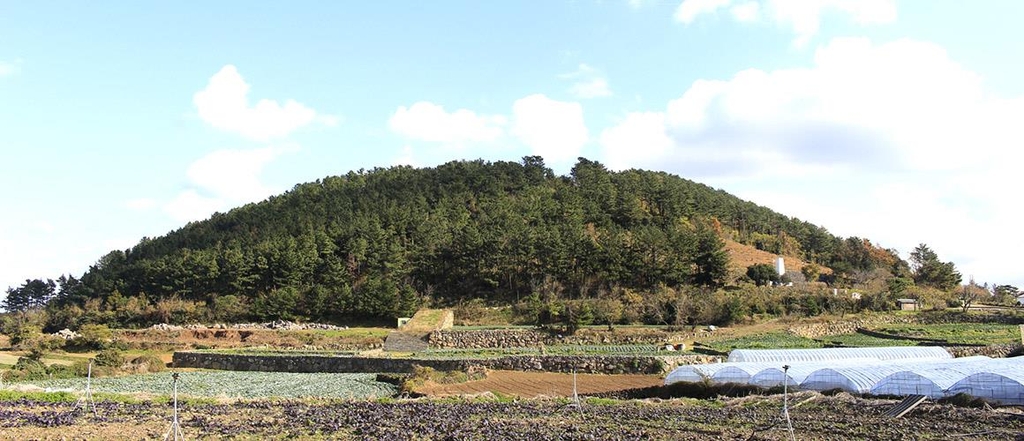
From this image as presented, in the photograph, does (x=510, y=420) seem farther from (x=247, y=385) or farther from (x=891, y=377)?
(x=247, y=385)

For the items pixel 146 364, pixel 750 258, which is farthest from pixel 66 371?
pixel 750 258

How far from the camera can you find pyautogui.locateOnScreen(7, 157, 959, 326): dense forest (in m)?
64.3

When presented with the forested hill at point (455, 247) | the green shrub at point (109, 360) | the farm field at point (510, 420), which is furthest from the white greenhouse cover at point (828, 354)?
the green shrub at point (109, 360)

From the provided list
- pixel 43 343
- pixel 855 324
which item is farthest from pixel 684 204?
pixel 43 343

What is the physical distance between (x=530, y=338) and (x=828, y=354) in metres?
21.8

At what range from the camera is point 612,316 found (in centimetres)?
5328

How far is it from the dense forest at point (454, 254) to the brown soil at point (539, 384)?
2489cm

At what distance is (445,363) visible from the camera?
120ft

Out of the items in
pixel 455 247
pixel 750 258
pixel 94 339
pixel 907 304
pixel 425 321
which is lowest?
pixel 94 339

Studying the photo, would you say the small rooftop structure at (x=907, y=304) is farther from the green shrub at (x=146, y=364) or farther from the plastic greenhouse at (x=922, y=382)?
the green shrub at (x=146, y=364)

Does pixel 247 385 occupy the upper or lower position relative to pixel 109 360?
lower

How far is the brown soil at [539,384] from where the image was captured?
2866cm

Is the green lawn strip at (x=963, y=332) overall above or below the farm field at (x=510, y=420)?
above

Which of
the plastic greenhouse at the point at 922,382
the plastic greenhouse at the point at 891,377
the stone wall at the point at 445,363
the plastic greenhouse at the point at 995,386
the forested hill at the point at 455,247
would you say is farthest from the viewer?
the forested hill at the point at 455,247
